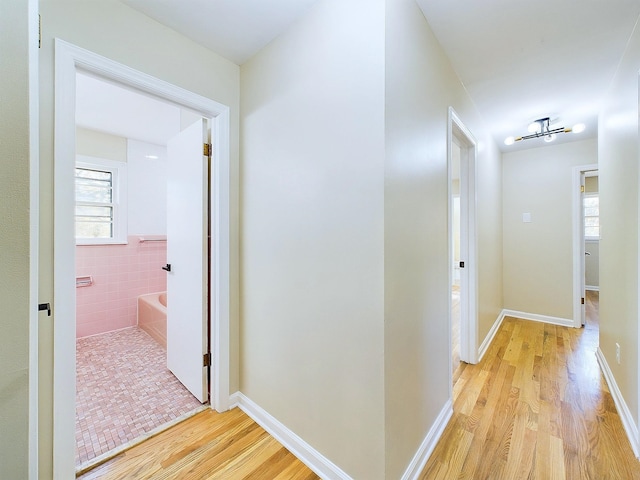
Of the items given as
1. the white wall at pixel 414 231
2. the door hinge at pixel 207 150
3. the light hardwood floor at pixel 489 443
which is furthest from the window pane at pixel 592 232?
the door hinge at pixel 207 150

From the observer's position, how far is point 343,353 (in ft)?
4.28

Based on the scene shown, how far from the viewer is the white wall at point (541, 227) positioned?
3.44 metres

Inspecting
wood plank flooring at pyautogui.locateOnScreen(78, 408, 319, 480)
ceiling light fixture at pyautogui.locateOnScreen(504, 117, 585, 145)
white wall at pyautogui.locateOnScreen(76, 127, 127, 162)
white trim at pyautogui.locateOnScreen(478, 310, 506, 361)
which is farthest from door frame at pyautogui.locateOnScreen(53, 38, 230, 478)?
ceiling light fixture at pyautogui.locateOnScreen(504, 117, 585, 145)

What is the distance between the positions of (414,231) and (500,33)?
131 centimetres

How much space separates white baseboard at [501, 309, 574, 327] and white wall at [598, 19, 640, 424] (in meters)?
1.27

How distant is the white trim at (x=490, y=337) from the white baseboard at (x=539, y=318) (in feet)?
0.72

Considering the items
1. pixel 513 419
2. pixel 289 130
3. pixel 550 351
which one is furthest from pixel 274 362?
pixel 550 351

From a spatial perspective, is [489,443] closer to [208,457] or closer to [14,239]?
[208,457]

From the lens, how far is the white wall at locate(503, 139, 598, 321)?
11.3 feet

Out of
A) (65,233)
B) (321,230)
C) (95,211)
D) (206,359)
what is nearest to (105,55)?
(65,233)

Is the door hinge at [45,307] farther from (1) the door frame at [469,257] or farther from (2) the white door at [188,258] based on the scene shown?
(1) the door frame at [469,257]

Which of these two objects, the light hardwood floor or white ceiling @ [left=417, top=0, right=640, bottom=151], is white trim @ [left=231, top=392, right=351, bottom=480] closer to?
the light hardwood floor

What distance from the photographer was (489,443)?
1576 mm

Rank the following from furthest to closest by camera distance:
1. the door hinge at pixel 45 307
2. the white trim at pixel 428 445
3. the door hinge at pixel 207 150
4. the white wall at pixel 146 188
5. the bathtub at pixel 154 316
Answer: the white wall at pixel 146 188
the bathtub at pixel 154 316
the door hinge at pixel 207 150
the white trim at pixel 428 445
the door hinge at pixel 45 307
